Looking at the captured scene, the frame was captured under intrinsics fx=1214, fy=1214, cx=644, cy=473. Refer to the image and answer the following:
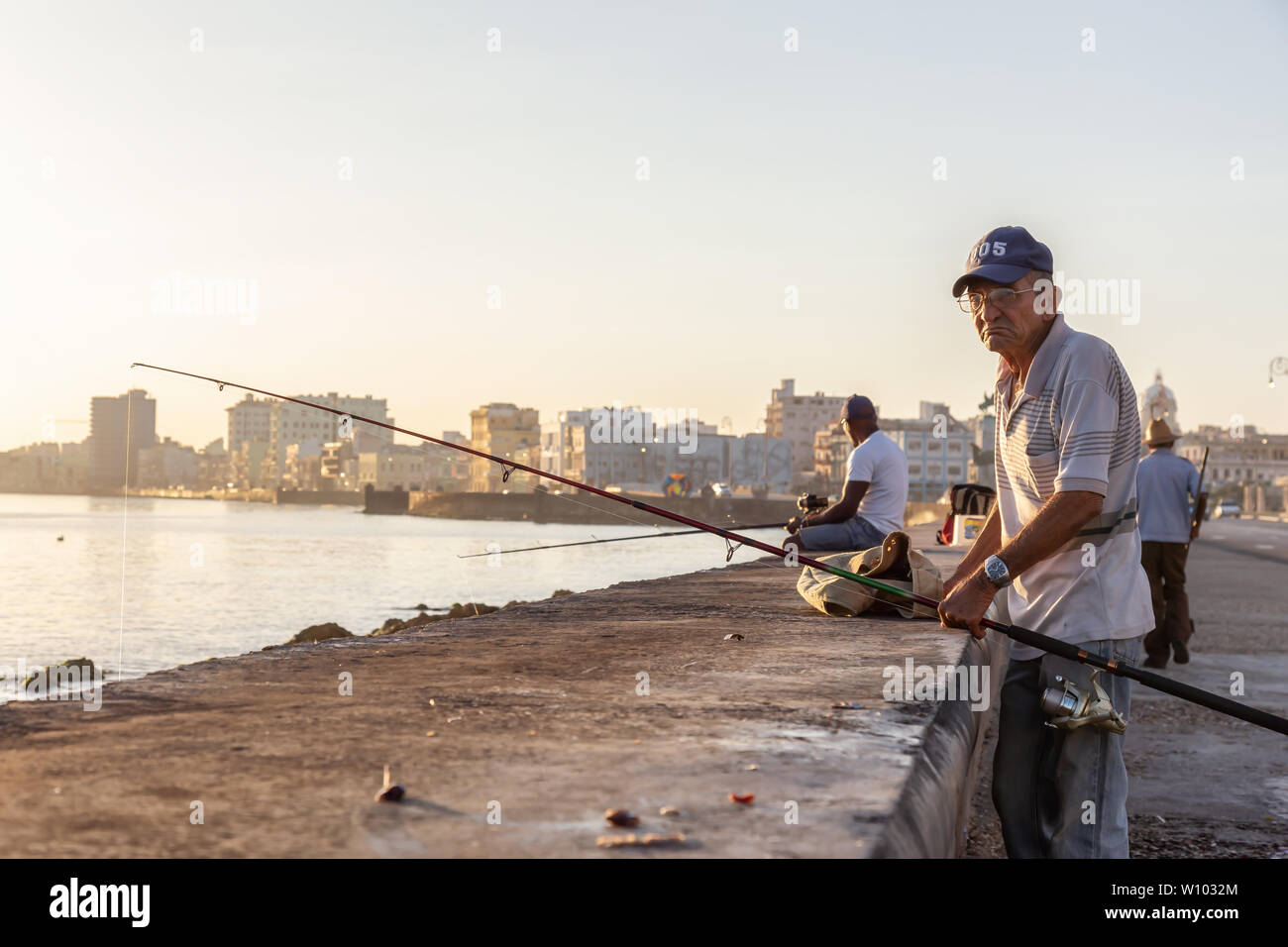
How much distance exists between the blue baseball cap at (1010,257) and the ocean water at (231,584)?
4849mm

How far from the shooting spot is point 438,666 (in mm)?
4531

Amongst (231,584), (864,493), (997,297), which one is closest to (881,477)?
(864,493)

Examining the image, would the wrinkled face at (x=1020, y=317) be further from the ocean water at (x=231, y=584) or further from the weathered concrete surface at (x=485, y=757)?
the ocean water at (x=231, y=584)

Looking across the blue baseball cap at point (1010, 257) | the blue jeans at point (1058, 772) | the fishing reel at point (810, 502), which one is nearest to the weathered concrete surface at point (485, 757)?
the blue jeans at point (1058, 772)

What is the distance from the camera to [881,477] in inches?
364

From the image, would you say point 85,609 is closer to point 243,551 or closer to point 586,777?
point 243,551

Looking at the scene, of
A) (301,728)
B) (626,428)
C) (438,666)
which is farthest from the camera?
(626,428)

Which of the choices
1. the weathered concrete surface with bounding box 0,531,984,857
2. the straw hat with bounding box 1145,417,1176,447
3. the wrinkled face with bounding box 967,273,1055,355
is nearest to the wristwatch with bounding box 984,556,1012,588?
the weathered concrete surface with bounding box 0,531,984,857

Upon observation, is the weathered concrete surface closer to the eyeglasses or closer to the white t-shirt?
the eyeglasses

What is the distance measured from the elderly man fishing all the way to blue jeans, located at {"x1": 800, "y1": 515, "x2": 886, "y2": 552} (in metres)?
5.99

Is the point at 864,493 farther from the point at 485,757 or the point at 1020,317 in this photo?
the point at 485,757

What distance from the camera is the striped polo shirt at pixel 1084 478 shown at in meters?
3.32
